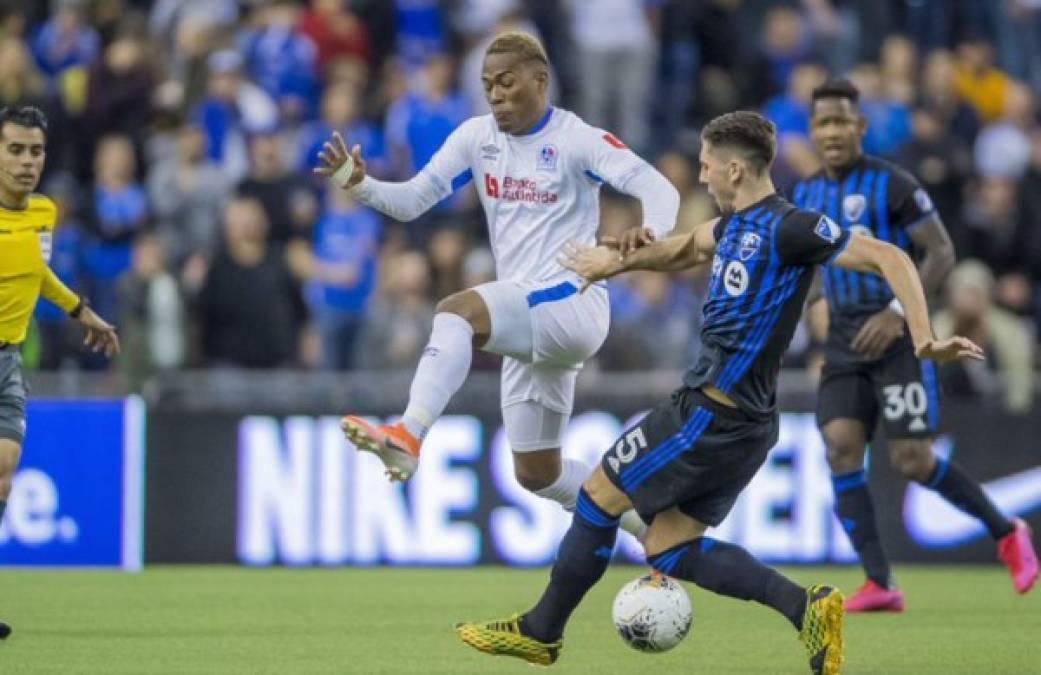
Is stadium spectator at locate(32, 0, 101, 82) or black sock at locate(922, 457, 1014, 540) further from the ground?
stadium spectator at locate(32, 0, 101, 82)

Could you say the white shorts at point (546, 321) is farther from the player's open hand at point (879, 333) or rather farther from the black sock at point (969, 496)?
the black sock at point (969, 496)

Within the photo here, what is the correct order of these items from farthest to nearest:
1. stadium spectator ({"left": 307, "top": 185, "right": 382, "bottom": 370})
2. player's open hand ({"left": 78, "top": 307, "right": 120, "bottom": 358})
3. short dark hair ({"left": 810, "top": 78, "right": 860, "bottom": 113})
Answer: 1. stadium spectator ({"left": 307, "top": 185, "right": 382, "bottom": 370})
2. short dark hair ({"left": 810, "top": 78, "right": 860, "bottom": 113})
3. player's open hand ({"left": 78, "top": 307, "right": 120, "bottom": 358})

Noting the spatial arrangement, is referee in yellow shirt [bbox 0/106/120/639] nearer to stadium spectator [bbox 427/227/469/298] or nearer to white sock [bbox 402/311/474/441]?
white sock [bbox 402/311/474/441]

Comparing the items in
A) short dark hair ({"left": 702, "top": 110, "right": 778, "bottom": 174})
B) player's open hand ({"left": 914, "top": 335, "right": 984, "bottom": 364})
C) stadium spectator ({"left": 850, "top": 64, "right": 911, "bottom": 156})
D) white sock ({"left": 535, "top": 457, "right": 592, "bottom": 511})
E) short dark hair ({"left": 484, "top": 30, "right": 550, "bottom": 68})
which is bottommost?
white sock ({"left": 535, "top": 457, "right": 592, "bottom": 511})

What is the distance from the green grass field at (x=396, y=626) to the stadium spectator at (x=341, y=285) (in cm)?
220

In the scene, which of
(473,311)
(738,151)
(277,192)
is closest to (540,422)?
(473,311)

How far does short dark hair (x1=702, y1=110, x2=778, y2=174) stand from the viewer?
298 inches

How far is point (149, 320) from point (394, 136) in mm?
2835

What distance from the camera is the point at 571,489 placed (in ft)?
32.0

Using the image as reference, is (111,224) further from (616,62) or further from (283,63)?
(616,62)

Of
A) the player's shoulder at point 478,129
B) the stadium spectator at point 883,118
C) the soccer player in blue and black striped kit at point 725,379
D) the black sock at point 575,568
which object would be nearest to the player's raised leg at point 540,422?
the player's shoulder at point 478,129

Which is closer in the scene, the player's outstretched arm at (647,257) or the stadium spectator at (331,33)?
the player's outstretched arm at (647,257)

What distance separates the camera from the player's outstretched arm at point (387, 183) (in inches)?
346

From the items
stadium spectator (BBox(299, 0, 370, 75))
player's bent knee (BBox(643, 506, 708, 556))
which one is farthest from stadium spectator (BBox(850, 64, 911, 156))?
player's bent knee (BBox(643, 506, 708, 556))
